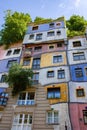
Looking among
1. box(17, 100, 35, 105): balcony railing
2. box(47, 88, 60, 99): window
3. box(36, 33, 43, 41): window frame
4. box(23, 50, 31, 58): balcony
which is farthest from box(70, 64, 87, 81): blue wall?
box(36, 33, 43, 41): window frame

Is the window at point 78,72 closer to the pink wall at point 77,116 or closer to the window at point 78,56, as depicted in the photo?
the window at point 78,56

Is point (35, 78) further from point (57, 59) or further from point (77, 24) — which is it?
point (77, 24)

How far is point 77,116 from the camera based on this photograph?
1523cm

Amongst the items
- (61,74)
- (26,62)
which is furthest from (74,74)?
(26,62)

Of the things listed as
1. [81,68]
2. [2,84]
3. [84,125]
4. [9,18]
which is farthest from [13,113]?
[9,18]

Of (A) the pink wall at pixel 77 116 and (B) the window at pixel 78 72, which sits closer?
(A) the pink wall at pixel 77 116

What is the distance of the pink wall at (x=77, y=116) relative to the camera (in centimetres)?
1470

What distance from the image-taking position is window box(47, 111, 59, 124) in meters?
15.6

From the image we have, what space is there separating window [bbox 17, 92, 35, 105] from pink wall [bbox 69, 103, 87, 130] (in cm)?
405

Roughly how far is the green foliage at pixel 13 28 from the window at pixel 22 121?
12.3 meters

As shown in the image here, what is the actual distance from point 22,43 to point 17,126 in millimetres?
12001

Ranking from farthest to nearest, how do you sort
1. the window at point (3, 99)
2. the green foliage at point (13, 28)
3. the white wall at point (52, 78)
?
the green foliage at point (13, 28)
the white wall at point (52, 78)
the window at point (3, 99)

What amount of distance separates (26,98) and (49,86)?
2716 millimetres

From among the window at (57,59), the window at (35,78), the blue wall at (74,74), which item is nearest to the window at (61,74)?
the blue wall at (74,74)
